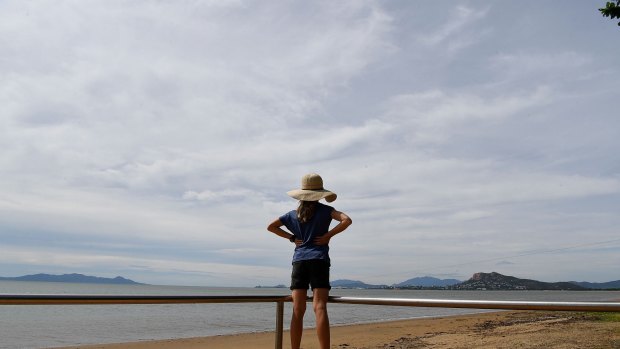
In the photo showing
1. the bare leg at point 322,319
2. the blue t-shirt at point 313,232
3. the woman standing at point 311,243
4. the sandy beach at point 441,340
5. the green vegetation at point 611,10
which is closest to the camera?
the bare leg at point 322,319

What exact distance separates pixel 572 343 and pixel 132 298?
11.3 m

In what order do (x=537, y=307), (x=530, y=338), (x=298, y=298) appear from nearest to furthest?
(x=537, y=307)
(x=298, y=298)
(x=530, y=338)

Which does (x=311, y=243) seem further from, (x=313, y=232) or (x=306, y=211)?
(x=306, y=211)

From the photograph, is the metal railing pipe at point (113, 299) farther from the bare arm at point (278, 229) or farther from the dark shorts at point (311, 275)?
the bare arm at point (278, 229)

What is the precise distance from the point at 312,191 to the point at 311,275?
0.56 metres

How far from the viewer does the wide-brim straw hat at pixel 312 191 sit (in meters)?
3.41

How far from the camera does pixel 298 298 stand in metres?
3.26

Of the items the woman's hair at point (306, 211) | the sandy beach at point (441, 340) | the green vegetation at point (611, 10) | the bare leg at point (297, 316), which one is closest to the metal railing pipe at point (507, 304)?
the bare leg at point (297, 316)

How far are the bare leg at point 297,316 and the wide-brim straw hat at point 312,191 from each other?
23.5 inches

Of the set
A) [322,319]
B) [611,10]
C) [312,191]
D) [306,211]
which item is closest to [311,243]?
[306,211]

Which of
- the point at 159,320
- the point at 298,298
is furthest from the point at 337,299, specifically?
the point at 159,320

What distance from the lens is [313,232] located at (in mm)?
3355

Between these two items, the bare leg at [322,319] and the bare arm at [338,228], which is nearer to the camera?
the bare leg at [322,319]

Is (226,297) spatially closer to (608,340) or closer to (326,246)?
(326,246)
